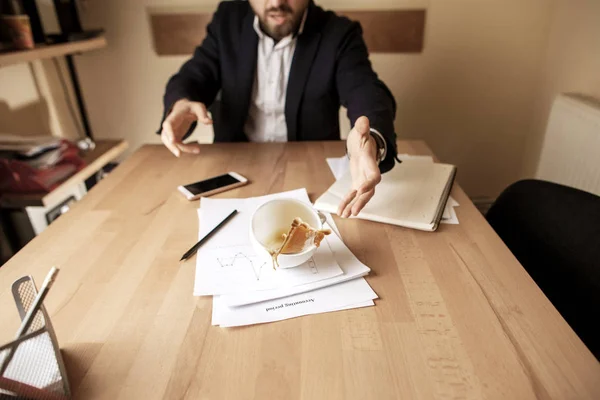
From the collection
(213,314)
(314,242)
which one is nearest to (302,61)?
(314,242)

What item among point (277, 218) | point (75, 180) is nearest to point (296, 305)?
point (277, 218)

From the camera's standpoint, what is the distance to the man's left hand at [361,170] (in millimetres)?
732

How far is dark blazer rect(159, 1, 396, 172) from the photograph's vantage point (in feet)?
4.23

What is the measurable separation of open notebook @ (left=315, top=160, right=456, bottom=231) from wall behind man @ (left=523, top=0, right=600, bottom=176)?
95 centimetres

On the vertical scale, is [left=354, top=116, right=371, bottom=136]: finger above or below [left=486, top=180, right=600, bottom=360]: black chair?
above

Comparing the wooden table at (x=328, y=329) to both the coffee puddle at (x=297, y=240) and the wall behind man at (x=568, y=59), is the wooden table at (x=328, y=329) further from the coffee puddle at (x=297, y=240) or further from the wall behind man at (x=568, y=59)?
the wall behind man at (x=568, y=59)

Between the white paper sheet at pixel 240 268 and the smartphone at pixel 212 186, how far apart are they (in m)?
0.14

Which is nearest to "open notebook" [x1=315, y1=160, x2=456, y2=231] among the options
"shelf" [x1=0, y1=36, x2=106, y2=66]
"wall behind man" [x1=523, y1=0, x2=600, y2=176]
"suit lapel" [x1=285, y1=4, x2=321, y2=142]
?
"suit lapel" [x1=285, y1=4, x2=321, y2=142]

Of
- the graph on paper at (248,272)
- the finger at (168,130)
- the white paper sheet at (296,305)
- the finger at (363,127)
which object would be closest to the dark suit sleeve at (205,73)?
the finger at (168,130)

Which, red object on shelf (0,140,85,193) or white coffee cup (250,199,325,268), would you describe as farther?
red object on shelf (0,140,85,193)

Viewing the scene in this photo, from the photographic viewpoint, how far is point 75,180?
1416mm

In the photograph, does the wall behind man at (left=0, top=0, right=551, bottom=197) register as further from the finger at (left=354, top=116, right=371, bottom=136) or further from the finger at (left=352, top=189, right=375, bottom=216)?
the finger at (left=352, top=189, right=375, bottom=216)

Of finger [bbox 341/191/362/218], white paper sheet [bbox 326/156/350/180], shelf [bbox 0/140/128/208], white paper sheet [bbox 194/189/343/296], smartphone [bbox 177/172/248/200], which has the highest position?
finger [bbox 341/191/362/218]

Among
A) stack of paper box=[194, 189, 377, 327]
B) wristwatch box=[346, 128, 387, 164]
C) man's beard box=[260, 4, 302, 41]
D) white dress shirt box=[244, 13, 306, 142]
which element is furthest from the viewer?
white dress shirt box=[244, 13, 306, 142]
